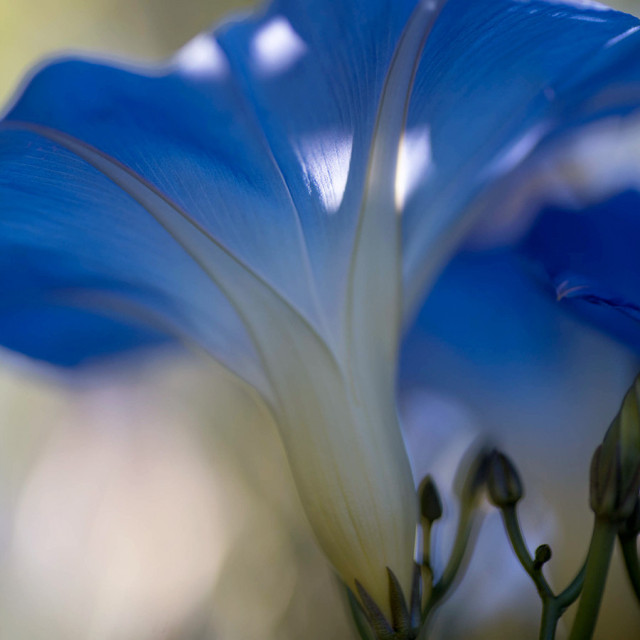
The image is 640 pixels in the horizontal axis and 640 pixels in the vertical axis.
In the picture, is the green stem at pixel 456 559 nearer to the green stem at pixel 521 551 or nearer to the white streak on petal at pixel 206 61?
the green stem at pixel 521 551

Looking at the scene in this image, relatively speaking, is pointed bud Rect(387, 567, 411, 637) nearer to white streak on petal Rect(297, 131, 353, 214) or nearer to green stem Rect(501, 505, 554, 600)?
green stem Rect(501, 505, 554, 600)

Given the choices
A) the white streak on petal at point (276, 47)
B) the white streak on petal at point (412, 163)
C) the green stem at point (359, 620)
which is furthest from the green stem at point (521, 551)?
the white streak on petal at point (276, 47)

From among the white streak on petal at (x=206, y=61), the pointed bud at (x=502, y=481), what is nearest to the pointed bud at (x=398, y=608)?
the pointed bud at (x=502, y=481)

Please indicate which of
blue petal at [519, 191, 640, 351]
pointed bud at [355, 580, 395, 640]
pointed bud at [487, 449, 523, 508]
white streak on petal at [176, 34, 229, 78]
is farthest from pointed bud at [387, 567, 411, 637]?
white streak on petal at [176, 34, 229, 78]

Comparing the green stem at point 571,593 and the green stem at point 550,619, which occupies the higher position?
the green stem at point 571,593

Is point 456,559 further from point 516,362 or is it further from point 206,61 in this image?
point 206,61

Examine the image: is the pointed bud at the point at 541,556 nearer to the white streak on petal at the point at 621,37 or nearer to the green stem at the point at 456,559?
the green stem at the point at 456,559

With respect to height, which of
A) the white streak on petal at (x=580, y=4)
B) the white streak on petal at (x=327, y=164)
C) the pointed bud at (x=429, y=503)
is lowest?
the pointed bud at (x=429, y=503)
